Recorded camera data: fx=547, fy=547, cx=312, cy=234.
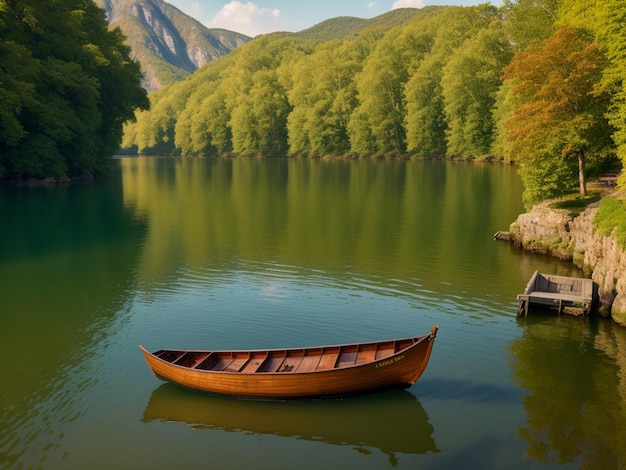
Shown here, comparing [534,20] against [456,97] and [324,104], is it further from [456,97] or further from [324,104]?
[324,104]

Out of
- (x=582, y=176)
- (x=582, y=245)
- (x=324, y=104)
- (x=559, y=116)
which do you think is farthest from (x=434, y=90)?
(x=582, y=245)

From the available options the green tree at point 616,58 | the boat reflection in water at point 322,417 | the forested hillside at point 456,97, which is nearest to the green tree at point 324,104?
the forested hillside at point 456,97

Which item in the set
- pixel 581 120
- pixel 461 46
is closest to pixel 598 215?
pixel 581 120

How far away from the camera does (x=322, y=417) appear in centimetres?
1730

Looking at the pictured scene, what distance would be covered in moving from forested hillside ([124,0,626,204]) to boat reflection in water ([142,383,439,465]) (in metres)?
23.8

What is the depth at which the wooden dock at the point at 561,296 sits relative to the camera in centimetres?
2589

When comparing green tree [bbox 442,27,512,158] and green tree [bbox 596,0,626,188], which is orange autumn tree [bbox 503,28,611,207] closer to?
green tree [bbox 596,0,626,188]

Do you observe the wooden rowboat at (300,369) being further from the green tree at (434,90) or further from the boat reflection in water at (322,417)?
the green tree at (434,90)

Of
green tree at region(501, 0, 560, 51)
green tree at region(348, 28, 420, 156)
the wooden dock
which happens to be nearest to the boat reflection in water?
the wooden dock

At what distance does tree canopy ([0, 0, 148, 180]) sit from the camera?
68562 mm

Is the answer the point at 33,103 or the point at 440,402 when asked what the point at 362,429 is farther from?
the point at 33,103

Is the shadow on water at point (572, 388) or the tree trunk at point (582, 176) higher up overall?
the tree trunk at point (582, 176)

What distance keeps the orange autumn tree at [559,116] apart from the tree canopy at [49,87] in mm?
57467

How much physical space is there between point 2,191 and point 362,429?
6921cm
